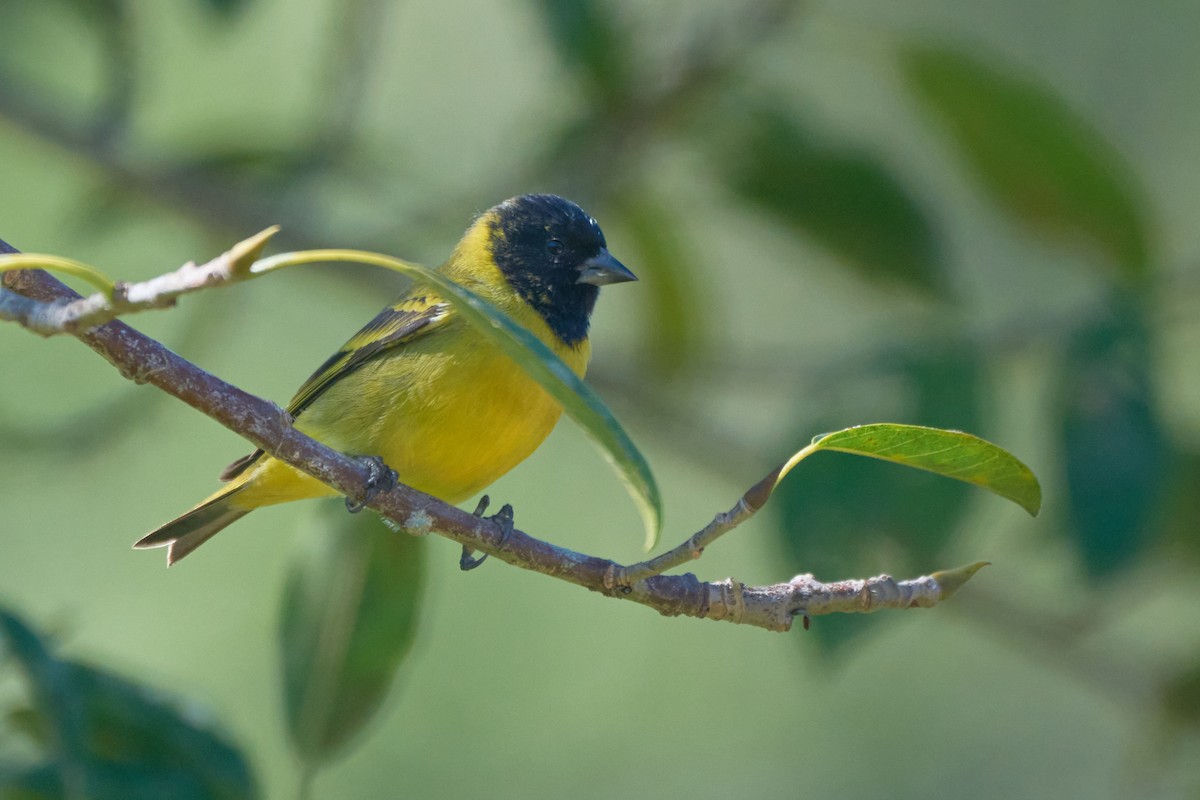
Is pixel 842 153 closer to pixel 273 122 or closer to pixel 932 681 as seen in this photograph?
pixel 273 122

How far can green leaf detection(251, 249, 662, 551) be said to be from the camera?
5.07ft

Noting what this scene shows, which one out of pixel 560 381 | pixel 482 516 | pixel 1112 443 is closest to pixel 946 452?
pixel 560 381

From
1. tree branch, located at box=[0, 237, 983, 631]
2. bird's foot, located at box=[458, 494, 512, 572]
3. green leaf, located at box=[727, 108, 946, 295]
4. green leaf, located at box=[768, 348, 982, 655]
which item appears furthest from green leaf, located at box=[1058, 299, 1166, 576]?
bird's foot, located at box=[458, 494, 512, 572]

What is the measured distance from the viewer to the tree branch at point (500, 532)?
1.77m

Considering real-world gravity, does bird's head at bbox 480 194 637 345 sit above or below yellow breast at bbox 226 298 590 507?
above

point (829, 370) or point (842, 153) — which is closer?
point (829, 370)

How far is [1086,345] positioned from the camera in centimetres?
319

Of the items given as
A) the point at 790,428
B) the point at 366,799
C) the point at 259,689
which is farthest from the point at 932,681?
the point at 790,428

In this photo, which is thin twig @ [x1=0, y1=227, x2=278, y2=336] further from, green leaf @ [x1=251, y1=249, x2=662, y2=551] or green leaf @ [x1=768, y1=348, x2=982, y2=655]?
green leaf @ [x1=768, y1=348, x2=982, y2=655]

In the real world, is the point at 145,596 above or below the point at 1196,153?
below

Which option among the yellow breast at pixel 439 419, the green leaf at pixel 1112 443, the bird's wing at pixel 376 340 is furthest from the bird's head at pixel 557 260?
the green leaf at pixel 1112 443

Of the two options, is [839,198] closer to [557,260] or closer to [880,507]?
[557,260]

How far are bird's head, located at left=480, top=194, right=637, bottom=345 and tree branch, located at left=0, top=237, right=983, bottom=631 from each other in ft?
4.77

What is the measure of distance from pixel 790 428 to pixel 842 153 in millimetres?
898
